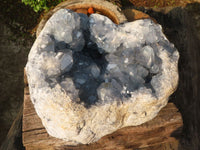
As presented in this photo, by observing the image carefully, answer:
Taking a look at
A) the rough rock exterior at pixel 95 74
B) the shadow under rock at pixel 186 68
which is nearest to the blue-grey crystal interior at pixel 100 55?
the rough rock exterior at pixel 95 74

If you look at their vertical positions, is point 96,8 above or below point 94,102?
above

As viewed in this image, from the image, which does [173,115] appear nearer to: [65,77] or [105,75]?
[105,75]

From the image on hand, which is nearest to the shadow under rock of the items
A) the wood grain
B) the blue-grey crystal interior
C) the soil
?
the soil

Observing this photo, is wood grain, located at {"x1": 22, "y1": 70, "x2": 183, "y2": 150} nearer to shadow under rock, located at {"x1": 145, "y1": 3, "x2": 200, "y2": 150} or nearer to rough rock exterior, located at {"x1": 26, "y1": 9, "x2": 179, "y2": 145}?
rough rock exterior, located at {"x1": 26, "y1": 9, "x2": 179, "y2": 145}

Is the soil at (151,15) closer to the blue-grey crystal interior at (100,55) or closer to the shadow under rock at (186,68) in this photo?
the shadow under rock at (186,68)

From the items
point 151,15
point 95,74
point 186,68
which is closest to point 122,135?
point 95,74

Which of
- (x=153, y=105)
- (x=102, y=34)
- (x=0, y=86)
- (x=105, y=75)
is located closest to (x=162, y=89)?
(x=153, y=105)
